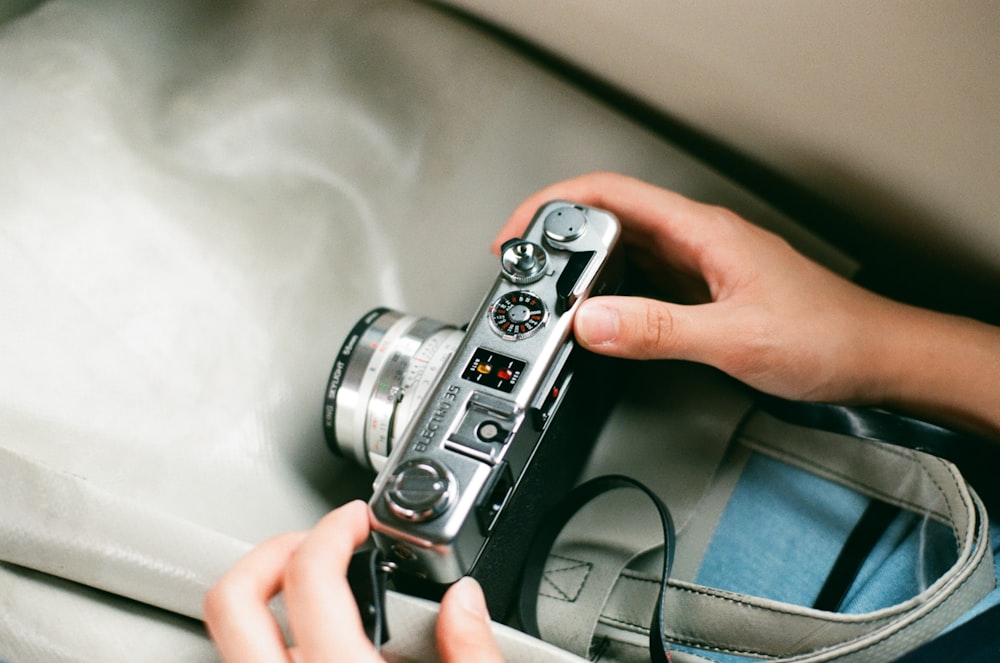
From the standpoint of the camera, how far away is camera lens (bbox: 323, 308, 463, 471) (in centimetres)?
56

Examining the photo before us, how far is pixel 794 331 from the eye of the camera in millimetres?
562

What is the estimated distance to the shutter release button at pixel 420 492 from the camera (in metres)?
0.45

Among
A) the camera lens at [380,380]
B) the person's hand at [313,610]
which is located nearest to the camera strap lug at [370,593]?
the person's hand at [313,610]

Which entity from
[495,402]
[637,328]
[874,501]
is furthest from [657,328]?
[874,501]

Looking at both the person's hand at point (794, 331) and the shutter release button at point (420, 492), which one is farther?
the person's hand at point (794, 331)

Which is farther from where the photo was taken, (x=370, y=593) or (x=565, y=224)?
(x=565, y=224)

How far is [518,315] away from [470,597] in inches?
6.8

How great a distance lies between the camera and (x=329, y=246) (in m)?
0.73

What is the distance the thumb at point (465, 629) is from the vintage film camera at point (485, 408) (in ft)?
0.08

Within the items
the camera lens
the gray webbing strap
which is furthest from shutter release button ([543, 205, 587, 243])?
the gray webbing strap

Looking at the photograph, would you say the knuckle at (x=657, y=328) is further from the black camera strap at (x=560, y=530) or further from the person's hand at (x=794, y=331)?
the black camera strap at (x=560, y=530)

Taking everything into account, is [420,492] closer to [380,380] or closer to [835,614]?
[380,380]

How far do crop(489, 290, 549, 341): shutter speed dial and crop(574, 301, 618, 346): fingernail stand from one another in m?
0.02

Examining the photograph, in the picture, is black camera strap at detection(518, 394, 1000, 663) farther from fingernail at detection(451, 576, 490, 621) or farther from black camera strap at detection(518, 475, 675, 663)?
fingernail at detection(451, 576, 490, 621)
